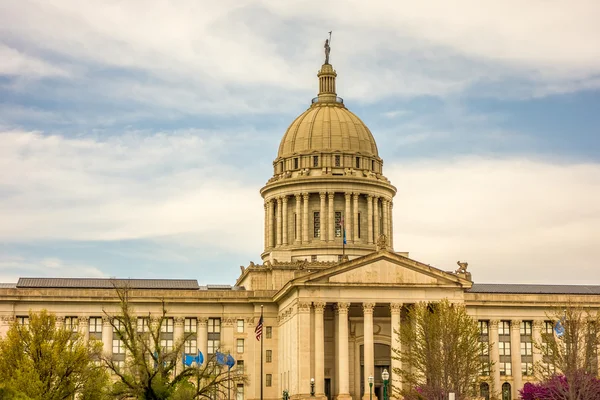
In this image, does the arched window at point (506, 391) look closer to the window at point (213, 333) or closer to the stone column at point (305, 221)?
the stone column at point (305, 221)

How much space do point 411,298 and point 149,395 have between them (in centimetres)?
4381

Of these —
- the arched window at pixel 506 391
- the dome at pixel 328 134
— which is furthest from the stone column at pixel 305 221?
the arched window at pixel 506 391

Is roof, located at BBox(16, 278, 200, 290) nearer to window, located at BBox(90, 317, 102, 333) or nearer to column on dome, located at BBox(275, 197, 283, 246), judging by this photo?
window, located at BBox(90, 317, 102, 333)

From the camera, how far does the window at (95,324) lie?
5032 inches

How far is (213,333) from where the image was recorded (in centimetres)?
12925

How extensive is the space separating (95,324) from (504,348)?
45.7 meters

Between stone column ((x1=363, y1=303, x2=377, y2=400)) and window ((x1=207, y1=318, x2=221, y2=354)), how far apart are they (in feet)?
72.6

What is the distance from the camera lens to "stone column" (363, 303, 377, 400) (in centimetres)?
11038

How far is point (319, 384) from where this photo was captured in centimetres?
11031

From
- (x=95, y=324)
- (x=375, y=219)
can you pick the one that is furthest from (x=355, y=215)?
(x=95, y=324)

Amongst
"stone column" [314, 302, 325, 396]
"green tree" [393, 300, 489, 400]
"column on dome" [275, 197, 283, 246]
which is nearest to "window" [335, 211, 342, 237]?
"column on dome" [275, 197, 283, 246]

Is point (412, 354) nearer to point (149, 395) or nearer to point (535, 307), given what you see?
point (149, 395)

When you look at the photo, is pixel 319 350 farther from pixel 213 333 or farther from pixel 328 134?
pixel 328 134

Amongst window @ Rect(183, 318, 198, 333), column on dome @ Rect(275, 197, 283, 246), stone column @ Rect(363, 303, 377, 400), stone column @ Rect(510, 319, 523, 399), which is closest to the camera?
stone column @ Rect(363, 303, 377, 400)
